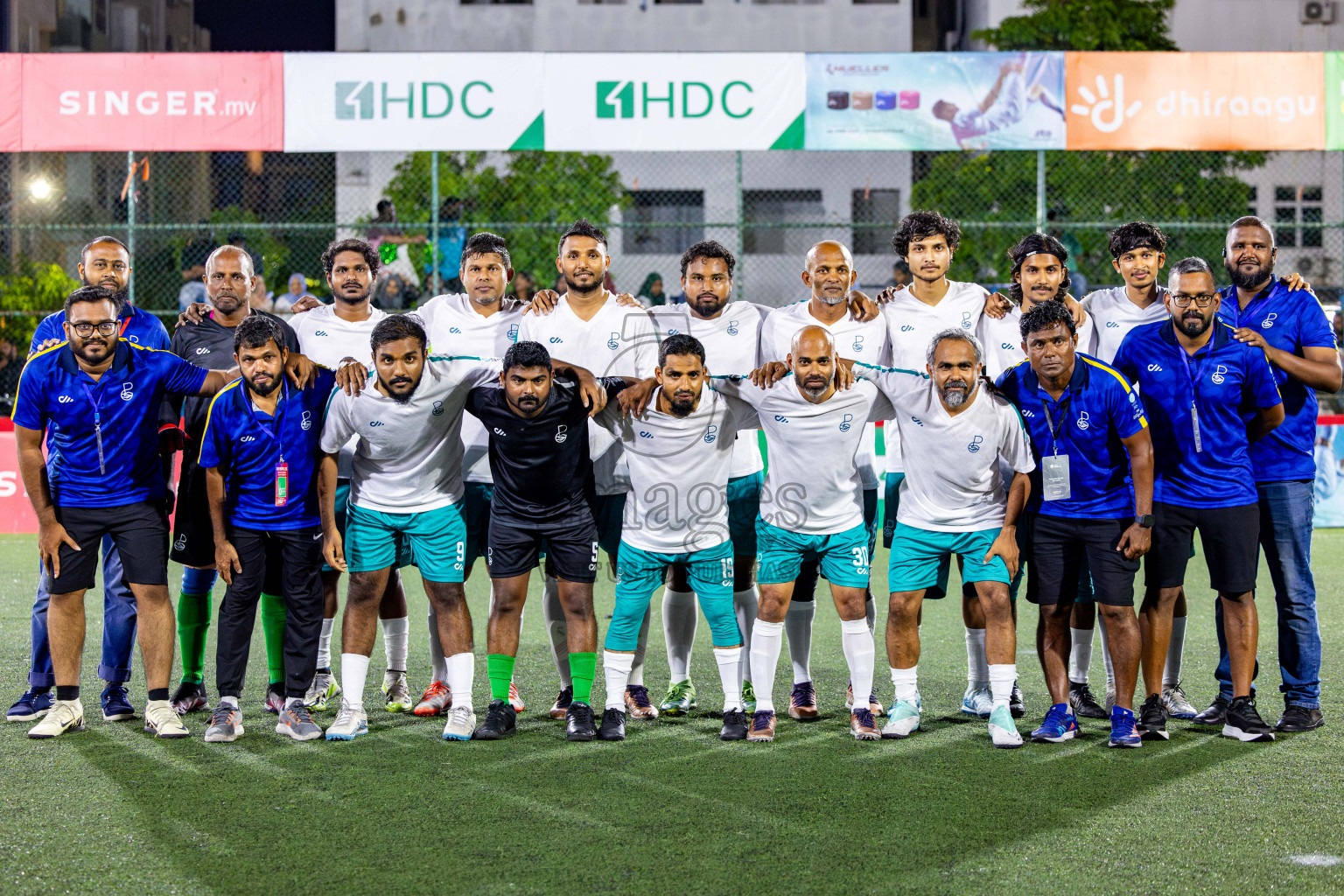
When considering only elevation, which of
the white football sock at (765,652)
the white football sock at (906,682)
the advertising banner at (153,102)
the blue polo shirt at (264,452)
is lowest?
the white football sock at (906,682)

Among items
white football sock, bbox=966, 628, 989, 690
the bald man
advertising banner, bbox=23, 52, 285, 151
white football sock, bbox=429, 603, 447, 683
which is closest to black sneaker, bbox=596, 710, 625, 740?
the bald man

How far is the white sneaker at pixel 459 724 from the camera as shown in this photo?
17.4 feet

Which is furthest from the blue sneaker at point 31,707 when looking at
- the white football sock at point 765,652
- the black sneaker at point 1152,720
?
the black sneaker at point 1152,720

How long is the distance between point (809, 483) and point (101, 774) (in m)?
2.89

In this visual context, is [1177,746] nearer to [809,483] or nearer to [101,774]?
[809,483]

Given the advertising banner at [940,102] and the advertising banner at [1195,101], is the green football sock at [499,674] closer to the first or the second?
the advertising banner at [940,102]

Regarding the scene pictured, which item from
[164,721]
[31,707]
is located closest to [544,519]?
[164,721]

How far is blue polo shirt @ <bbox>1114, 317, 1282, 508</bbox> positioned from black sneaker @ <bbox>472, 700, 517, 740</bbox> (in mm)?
2795

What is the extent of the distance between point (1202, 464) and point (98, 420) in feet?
14.7

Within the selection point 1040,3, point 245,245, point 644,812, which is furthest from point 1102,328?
point 1040,3

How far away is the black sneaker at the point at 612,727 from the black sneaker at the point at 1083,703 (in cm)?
193

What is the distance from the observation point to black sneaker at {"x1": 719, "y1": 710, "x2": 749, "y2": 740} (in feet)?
17.4

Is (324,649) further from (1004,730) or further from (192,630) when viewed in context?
(1004,730)

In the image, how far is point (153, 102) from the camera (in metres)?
13.4
